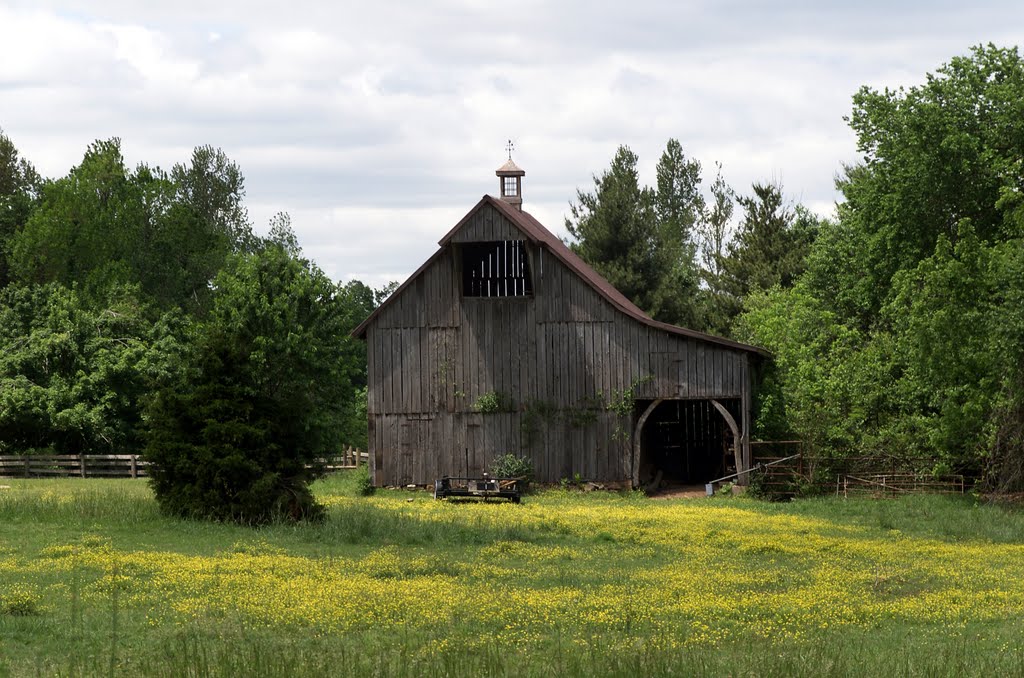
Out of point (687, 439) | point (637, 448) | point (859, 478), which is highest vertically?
point (687, 439)

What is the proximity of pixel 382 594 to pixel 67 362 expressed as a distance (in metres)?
42.3

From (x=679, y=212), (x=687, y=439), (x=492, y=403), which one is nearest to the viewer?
(x=492, y=403)

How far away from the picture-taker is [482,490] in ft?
126

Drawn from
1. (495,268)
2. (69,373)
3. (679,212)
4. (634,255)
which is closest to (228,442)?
(495,268)

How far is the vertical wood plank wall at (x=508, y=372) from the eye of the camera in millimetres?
41812

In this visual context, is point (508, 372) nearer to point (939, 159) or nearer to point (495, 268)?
point (495, 268)

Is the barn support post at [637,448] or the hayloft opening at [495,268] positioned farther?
the hayloft opening at [495,268]

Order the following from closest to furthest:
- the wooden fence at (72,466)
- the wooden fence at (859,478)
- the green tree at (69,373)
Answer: the wooden fence at (859,478)
the wooden fence at (72,466)
the green tree at (69,373)

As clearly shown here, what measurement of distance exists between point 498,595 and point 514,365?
2498 centimetres

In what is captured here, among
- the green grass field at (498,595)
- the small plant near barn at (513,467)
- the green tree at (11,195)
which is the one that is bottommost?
the green grass field at (498,595)

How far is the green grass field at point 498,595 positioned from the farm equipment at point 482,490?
659 cm

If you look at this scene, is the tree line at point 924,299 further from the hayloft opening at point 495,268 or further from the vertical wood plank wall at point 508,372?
the hayloft opening at point 495,268

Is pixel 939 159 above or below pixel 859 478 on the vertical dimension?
above

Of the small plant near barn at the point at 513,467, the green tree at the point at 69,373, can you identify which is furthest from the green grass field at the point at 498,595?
the green tree at the point at 69,373
